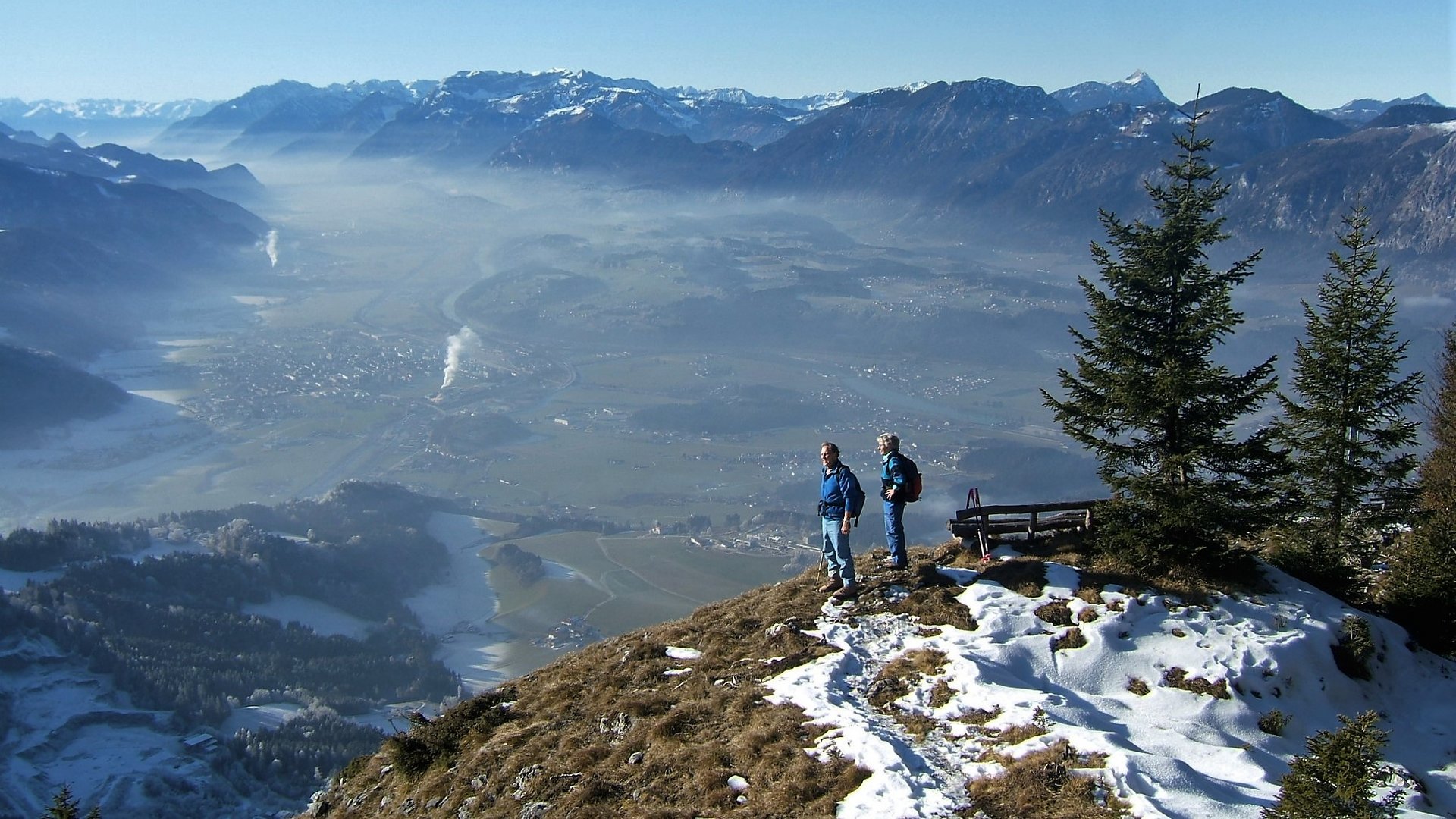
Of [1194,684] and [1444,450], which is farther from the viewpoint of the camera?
[1444,450]

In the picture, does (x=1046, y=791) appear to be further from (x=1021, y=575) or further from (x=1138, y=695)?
(x=1021, y=575)

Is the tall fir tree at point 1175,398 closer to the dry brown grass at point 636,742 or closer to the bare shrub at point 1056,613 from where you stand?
the bare shrub at point 1056,613

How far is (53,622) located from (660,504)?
370 ft

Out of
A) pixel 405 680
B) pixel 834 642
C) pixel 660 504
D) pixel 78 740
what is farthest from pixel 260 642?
pixel 834 642

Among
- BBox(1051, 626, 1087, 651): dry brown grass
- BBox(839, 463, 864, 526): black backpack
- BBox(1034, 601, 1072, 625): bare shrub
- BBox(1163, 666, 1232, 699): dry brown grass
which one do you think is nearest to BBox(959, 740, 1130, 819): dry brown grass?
BBox(1163, 666, 1232, 699): dry brown grass

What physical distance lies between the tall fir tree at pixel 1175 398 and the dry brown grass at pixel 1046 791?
27.6 feet

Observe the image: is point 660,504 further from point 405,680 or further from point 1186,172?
point 1186,172

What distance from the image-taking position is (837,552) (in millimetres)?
19359

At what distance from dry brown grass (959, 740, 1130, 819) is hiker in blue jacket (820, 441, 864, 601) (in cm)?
699

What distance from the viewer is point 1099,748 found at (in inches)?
475

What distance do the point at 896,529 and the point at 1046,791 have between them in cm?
852

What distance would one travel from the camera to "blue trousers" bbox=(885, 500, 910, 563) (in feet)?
62.6

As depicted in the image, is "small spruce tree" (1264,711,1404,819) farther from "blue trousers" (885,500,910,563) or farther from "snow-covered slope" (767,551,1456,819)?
"blue trousers" (885,500,910,563)

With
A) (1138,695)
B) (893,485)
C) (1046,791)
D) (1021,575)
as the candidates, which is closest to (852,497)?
(893,485)
